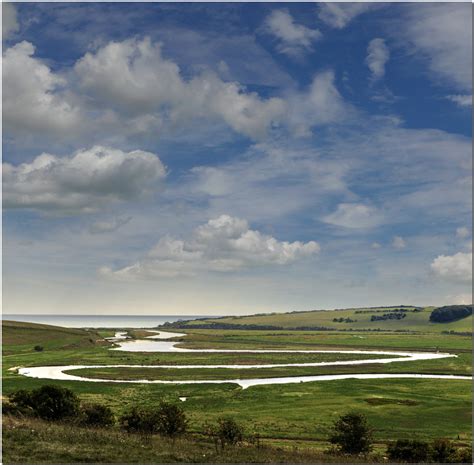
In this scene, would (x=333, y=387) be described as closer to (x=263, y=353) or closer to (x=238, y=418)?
(x=238, y=418)

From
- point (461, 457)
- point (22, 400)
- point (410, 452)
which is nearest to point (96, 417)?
point (22, 400)

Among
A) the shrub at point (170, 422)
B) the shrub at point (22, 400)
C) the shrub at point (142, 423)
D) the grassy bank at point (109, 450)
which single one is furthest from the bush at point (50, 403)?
the shrub at point (170, 422)

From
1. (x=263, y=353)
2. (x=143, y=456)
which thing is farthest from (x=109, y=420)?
(x=263, y=353)

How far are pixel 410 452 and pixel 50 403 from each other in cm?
3253

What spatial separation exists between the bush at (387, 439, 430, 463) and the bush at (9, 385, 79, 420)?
2916cm

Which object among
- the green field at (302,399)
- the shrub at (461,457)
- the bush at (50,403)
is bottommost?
the green field at (302,399)

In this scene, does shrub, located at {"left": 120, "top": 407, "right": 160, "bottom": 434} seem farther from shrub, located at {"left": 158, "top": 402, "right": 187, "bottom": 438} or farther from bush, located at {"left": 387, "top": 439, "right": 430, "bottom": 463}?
bush, located at {"left": 387, "top": 439, "right": 430, "bottom": 463}

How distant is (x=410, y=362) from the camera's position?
138250 mm

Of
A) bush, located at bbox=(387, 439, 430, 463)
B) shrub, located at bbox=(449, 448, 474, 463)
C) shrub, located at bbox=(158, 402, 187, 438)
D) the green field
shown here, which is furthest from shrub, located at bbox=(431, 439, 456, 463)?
shrub, located at bbox=(158, 402, 187, 438)

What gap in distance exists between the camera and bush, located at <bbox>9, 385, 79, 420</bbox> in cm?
4603

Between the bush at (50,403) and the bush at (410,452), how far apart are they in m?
29.2

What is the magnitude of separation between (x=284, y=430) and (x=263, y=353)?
113414 millimetres

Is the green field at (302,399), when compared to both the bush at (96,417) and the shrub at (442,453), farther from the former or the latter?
the shrub at (442,453)

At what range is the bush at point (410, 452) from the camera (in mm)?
38562
